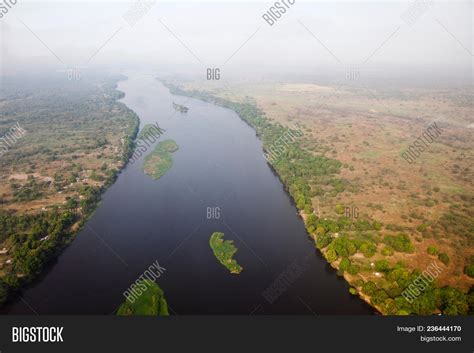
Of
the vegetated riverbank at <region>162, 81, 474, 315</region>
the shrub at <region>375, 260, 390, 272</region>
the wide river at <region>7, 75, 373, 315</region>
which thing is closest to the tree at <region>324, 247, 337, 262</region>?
the vegetated riverbank at <region>162, 81, 474, 315</region>

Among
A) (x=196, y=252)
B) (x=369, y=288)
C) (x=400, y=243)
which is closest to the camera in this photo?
(x=369, y=288)

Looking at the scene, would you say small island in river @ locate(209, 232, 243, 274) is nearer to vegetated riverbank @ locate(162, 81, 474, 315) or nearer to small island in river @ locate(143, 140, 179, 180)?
vegetated riverbank @ locate(162, 81, 474, 315)

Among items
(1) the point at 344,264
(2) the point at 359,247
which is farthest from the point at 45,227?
A: (2) the point at 359,247

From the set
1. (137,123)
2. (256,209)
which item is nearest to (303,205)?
(256,209)

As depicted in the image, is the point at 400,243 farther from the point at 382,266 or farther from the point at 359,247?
the point at 382,266

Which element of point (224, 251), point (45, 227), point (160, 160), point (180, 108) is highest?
point (180, 108)

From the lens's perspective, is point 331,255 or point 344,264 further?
point 331,255

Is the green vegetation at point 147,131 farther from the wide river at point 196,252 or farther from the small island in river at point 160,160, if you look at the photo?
the wide river at point 196,252
